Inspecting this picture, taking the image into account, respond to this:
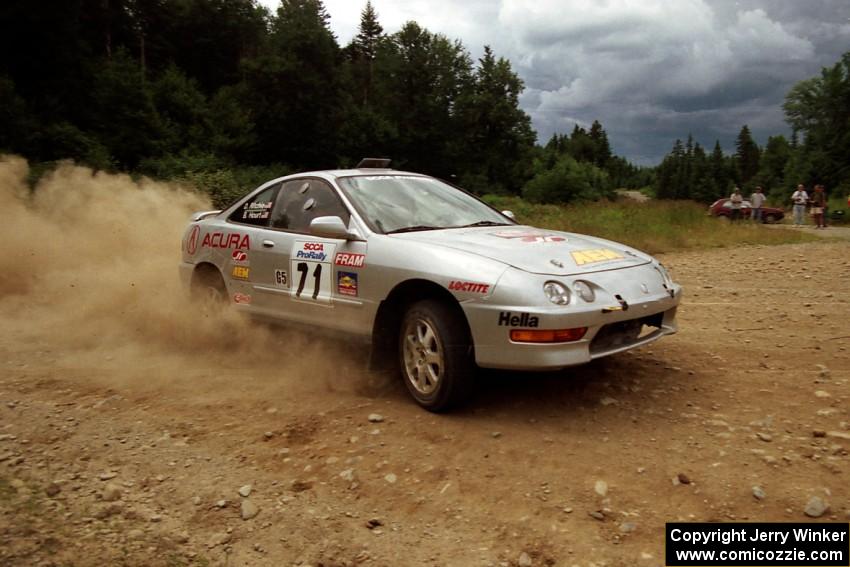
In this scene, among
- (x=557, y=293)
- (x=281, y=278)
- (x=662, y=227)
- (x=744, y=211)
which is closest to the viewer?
(x=557, y=293)

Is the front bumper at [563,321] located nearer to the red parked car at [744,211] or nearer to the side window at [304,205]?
the side window at [304,205]

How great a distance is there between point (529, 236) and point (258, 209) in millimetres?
2398

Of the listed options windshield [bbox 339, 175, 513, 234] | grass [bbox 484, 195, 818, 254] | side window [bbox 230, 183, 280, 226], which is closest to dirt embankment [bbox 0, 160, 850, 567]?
side window [bbox 230, 183, 280, 226]

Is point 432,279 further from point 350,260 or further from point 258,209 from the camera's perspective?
point 258,209

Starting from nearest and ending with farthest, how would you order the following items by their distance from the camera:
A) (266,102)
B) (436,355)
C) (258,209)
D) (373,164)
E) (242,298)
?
1. (436,355)
2. (242,298)
3. (258,209)
4. (373,164)
5. (266,102)

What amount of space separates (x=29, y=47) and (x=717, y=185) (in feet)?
366

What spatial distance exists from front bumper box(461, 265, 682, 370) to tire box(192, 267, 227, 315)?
9.18ft

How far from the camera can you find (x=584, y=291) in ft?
12.8

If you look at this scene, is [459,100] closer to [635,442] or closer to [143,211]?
[143,211]

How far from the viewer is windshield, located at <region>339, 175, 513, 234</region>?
15.8 ft

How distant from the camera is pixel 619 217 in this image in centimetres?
1761

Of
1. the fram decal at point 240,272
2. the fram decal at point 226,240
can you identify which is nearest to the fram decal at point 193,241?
the fram decal at point 226,240

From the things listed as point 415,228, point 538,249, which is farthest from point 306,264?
point 538,249

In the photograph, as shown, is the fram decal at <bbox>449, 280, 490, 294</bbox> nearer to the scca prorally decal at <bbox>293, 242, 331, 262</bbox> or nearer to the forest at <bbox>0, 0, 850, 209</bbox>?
the scca prorally decal at <bbox>293, 242, 331, 262</bbox>
